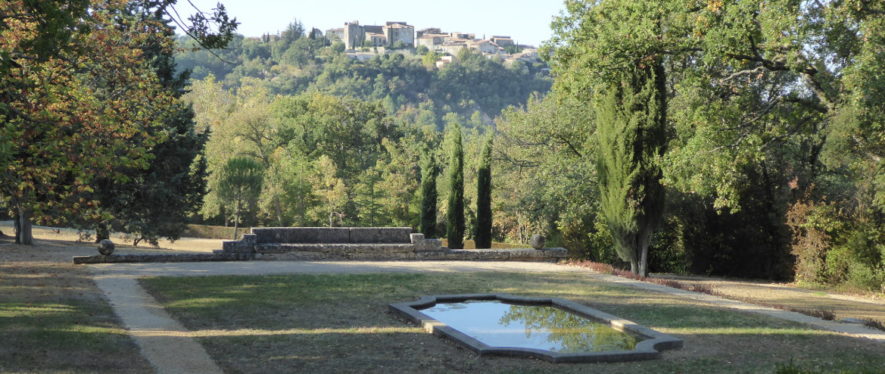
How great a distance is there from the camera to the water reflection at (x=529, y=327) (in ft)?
34.4

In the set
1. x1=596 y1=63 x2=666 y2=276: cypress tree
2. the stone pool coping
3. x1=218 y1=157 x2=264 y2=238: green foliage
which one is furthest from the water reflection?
x1=218 y1=157 x2=264 y2=238: green foliage

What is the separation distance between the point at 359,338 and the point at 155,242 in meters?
20.9

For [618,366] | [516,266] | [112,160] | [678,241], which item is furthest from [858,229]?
[112,160]

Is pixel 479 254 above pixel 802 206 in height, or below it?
below

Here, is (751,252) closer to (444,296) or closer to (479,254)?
(479,254)

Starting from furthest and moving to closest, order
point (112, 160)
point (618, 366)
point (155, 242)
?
point (155, 242)
point (112, 160)
point (618, 366)

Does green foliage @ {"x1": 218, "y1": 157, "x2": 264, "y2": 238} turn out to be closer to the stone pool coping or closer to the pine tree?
the pine tree

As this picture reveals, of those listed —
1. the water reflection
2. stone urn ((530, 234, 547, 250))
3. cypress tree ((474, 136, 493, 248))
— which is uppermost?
cypress tree ((474, 136, 493, 248))

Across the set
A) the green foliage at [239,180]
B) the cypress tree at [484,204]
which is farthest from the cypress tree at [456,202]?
the green foliage at [239,180]

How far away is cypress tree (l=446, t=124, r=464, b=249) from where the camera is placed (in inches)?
1256

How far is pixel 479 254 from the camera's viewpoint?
21.6 metres

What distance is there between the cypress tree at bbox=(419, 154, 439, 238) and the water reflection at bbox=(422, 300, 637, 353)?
19.4 m

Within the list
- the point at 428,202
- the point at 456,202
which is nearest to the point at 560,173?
the point at 456,202

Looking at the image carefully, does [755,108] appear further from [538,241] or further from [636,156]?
[538,241]
